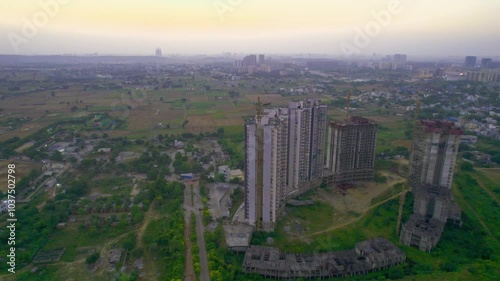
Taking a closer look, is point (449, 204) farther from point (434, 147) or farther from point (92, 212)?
point (92, 212)

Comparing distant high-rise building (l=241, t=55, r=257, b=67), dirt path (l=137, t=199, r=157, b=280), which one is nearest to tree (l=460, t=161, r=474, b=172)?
dirt path (l=137, t=199, r=157, b=280)

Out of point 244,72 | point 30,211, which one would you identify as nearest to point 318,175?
point 30,211

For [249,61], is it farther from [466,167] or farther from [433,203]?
[433,203]

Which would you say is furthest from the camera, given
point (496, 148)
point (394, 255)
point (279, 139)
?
point (496, 148)

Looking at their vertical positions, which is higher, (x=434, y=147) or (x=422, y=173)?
(x=434, y=147)

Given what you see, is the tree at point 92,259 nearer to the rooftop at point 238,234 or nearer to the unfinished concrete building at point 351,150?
the rooftop at point 238,234

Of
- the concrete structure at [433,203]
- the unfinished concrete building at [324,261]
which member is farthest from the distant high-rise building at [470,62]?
the unfinished concrete building at [324,261]

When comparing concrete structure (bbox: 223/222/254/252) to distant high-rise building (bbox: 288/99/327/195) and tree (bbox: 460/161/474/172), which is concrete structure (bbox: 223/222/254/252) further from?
tree (bbox: 460/161/474/172)
